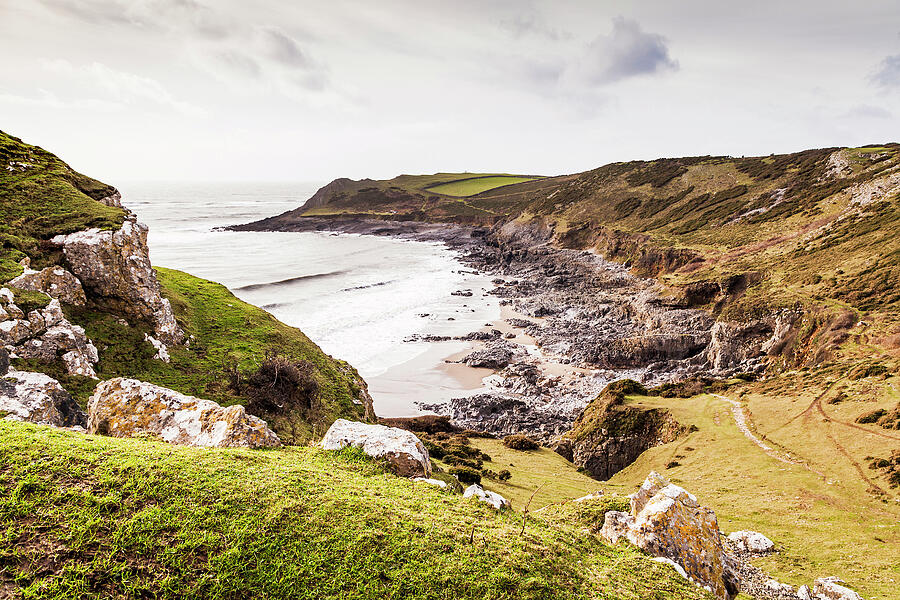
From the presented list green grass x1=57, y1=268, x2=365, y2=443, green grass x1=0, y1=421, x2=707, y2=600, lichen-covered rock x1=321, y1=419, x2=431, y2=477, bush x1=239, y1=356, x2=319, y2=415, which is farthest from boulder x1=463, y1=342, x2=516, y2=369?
green grass x1=0, y1=421, x2=707, y2=600

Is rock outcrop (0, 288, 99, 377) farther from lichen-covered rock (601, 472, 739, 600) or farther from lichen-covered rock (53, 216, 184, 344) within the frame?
lichen-covered rock (601, 472, 739, 600)

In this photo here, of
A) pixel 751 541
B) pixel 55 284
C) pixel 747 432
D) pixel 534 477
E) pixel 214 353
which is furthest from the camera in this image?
pixel 747 432

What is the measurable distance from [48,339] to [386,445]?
37.7 ft

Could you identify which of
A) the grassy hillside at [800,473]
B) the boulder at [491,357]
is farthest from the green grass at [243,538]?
the boulder at [491,357]

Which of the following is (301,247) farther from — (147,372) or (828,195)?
(828,195)

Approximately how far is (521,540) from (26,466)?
724cm

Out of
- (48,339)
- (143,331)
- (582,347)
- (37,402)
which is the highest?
(48,339)

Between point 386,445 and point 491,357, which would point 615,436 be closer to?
point 491,357

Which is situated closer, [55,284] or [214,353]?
[55,284]

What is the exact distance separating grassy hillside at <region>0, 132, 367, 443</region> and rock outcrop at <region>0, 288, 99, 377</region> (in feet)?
1.23

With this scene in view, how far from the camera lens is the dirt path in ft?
60.5

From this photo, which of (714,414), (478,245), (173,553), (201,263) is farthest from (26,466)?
(478,245)

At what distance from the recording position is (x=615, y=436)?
23.1m

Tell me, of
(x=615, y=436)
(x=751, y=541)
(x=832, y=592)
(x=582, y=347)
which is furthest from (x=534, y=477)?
(x=582, y=347)
